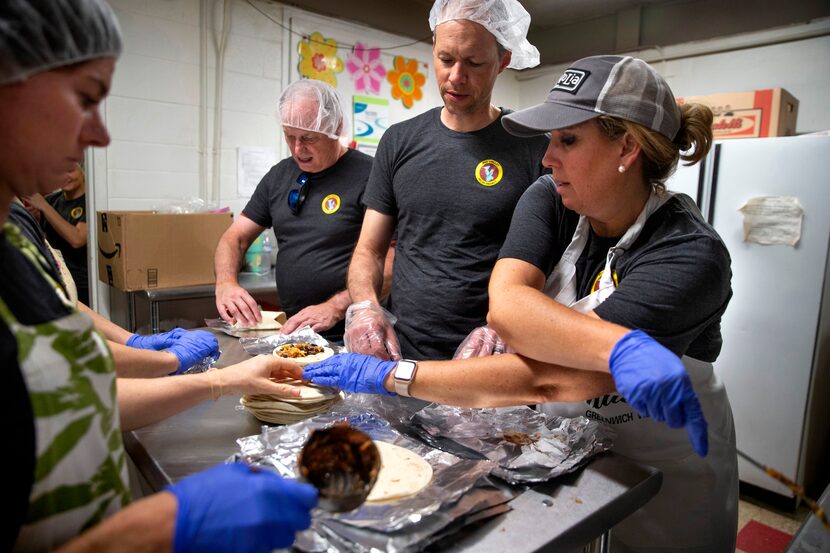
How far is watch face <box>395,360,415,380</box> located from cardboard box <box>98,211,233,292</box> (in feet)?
8.32

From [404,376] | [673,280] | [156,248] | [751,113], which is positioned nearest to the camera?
[673,280]

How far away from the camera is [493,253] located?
185cm

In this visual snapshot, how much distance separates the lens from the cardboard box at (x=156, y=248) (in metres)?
3.24

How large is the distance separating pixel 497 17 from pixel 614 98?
0.73 m

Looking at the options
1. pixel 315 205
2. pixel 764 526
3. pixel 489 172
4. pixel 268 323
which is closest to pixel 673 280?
pixel 489 172

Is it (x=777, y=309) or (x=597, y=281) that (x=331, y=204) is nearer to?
(x=597, y=281)

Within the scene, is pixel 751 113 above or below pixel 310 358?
above

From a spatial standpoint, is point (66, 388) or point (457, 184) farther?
point (457, 184)

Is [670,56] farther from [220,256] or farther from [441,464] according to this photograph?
[441,464]

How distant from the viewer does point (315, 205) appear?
2.52m

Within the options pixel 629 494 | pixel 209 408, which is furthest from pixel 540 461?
pixel 209 408

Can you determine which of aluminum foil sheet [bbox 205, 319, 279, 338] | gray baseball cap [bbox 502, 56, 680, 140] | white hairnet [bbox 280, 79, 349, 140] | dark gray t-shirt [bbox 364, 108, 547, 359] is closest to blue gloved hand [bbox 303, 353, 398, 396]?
dark gray t-shirt [bbox 364, 108, 547, 359]

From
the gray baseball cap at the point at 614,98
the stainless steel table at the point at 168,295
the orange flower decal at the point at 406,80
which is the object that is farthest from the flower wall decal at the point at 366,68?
the gray baseball cap at the point at 614,98

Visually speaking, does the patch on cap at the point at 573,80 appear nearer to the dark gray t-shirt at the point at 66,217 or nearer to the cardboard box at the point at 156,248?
the cardboard box at the point at 156,248
